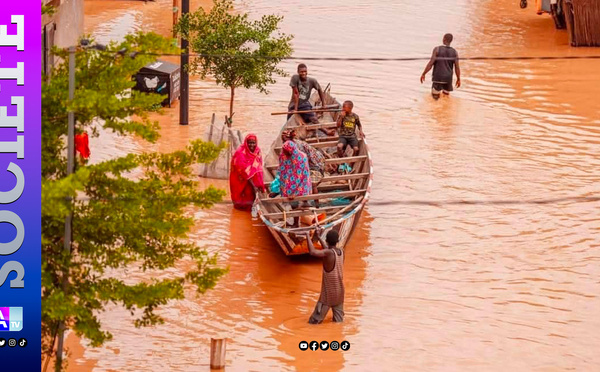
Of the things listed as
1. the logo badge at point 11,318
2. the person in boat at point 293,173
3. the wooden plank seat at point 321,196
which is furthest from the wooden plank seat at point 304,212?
the logo badge at point 11,318

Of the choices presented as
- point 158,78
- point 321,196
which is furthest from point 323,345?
point 158,78

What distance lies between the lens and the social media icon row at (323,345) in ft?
50.9

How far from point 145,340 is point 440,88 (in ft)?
44.4

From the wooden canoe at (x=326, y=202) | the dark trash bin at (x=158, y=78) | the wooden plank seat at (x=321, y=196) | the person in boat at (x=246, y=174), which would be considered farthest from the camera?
the dark trash bin at (x=158, y=78)

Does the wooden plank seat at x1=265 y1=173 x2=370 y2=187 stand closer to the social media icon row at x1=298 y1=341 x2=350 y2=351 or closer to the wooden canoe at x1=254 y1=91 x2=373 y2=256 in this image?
the wooden canoe at x1=254 y1=91 x2=373 y2=256

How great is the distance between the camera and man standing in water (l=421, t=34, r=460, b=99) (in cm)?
2680

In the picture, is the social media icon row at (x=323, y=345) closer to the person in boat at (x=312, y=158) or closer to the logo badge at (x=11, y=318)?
the person in boat at (x=312, y=158)

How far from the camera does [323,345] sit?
1558cm

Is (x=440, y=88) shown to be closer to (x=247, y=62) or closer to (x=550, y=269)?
(x=247, y=62)

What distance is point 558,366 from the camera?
50.0ft

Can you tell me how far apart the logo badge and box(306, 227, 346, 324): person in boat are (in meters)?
4.81

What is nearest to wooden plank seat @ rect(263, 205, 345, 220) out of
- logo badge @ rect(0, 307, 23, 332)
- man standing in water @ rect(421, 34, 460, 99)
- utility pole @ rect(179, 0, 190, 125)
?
utility pole @ rect(179, 0, 190, 125)

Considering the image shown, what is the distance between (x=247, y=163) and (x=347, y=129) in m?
2.00

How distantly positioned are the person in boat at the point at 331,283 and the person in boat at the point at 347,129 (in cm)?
475
